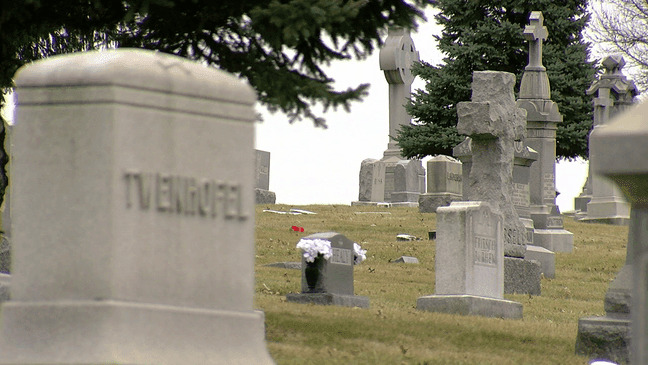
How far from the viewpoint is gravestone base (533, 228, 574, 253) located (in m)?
20.2

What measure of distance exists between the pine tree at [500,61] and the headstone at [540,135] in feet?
35.0

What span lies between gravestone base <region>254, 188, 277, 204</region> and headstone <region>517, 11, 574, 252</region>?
1040 cm

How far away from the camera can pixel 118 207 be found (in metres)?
4.23

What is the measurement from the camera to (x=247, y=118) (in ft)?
15.3

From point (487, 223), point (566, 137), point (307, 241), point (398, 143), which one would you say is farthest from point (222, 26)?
point (566, 137)

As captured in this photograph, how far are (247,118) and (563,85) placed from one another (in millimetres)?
30745

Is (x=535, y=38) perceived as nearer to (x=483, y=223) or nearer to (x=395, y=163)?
(x=395, y=163)

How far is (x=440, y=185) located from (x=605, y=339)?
1779cm

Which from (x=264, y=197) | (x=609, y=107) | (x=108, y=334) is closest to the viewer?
(x=108, y=334)

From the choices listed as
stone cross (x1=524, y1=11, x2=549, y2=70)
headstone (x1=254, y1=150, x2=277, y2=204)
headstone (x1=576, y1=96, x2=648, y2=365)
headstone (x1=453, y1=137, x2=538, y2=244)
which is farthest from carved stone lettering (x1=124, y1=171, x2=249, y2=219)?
headstone (x1=254, y1=150, x2=277, y2=204)

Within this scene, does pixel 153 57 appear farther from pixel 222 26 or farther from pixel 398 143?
pixel 398 143

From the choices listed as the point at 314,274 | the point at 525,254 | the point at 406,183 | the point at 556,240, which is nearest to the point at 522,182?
the point at 556,240

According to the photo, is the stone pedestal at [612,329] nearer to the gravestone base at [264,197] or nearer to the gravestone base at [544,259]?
the gravestone base at [544,259]

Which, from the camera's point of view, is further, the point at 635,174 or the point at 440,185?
the point at 440,185
